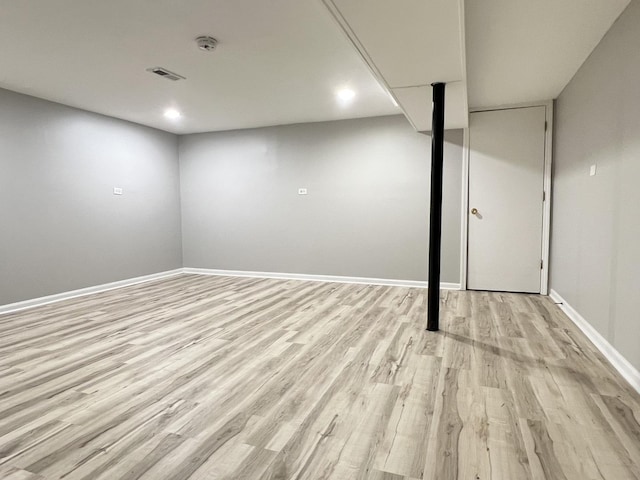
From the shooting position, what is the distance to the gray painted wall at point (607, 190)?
229 cm

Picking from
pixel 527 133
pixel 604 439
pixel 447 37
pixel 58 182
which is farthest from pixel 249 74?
pixel 604 439

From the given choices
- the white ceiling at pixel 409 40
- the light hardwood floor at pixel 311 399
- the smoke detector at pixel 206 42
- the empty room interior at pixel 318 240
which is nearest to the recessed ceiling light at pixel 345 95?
the empty room interior at pixel 318 240

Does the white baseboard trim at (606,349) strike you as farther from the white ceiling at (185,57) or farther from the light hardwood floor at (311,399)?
the white ceiling at (185,57)

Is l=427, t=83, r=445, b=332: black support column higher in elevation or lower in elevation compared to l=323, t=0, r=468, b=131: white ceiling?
lower

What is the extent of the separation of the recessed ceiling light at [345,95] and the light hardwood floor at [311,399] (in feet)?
7.72

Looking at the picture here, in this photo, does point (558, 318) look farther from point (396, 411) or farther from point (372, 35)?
point (372, 35)

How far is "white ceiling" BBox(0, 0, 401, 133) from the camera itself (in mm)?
2477

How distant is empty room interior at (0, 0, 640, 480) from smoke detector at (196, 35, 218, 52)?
7 centimetres

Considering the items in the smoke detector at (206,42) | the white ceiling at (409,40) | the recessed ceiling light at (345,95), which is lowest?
the white ceiling at (409,40)

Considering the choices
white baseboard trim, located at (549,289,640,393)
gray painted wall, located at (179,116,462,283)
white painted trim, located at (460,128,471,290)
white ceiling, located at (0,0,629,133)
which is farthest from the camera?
gray painted wall, located at (179,116,462,283)

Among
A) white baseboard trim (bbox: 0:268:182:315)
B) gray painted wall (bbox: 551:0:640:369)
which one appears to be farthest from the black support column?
white baseboard trim (bbox: 0:268:182:315)

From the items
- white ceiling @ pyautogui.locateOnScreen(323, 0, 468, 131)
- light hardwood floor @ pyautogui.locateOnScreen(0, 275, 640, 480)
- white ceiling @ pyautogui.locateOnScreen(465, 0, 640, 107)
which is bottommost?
light hardwood floor @ pyautogui.locateOnScreen(0, 275, 640, 480)

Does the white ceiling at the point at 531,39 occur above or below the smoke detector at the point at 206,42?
above

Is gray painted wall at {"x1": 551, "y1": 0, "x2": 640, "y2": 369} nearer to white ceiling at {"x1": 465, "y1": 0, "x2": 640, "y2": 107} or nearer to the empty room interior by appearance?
the empty room interior
